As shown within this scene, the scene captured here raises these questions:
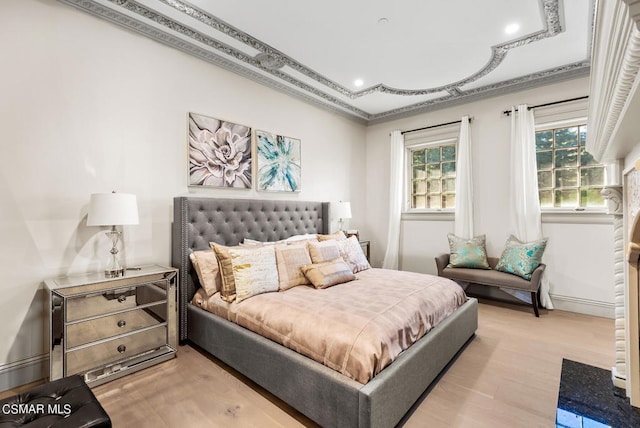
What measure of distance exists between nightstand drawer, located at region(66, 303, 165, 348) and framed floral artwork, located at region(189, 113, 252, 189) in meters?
1.28

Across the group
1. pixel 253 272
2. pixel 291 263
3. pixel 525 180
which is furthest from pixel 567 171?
pixel 253 272

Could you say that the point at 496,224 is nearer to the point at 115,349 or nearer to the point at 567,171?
the point at 567,171

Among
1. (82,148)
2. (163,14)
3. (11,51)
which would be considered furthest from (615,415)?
(11,51)

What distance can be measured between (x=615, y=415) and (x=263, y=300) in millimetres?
2333

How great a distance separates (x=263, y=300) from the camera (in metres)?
2.36

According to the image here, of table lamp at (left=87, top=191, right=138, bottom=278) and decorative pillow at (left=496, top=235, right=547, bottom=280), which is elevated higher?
table lamp at (left=87, top=191, right=138, bottom=278)

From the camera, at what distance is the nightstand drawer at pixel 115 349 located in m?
2.13

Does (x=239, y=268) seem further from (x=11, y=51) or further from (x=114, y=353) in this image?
(x=11, y=51)

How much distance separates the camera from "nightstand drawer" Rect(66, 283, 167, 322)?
2096 mm

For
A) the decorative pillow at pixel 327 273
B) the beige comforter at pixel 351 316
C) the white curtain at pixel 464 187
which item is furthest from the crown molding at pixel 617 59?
the white curtain at pixel 464 187

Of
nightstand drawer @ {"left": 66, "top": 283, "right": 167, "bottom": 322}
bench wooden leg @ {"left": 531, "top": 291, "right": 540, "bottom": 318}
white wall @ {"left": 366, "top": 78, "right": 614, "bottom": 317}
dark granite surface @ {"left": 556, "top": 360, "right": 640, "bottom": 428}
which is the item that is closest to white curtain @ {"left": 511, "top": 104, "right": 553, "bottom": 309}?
white wall @ {"left": 366, "top": 78, "right": 614, "bottom": 317}

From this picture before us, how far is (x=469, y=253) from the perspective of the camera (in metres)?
4.03

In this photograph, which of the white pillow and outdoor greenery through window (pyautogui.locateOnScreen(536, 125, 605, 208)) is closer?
the white pillow

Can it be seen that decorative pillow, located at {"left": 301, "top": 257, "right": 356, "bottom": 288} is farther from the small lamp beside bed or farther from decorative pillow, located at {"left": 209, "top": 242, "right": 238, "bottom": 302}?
the small lamp beside bed
